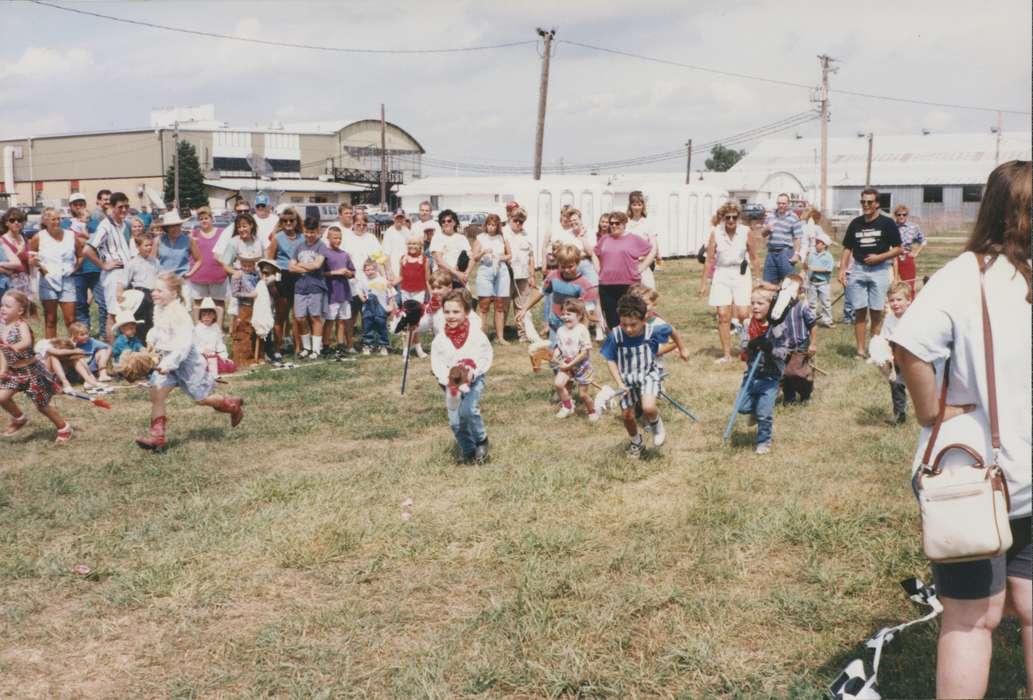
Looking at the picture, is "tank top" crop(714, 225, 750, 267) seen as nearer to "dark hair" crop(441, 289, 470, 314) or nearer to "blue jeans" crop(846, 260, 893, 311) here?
"blue jeans" crop(846, 260, 893, 311)

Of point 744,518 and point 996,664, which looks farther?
point 744,518

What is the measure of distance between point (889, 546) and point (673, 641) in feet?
5.84

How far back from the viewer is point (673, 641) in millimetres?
4332

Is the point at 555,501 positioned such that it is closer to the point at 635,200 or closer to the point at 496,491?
the point at 496,491

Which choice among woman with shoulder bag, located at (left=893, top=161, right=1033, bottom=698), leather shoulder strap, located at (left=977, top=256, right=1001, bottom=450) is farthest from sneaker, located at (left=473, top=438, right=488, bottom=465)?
leather shoulder strap, located at (left=977, top=256, right=1001, bottom=450)

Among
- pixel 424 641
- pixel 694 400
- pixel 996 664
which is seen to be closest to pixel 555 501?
pixel 424 641

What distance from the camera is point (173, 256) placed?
11875mm

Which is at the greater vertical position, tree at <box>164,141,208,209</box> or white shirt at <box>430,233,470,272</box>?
tree at <box>164,141,208,209</box>

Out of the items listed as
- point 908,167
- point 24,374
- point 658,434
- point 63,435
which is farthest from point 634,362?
point 908,167

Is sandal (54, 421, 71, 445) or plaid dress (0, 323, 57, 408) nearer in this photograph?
plaid dress (0, 323, 57, 408)

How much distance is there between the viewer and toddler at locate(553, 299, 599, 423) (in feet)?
28.7

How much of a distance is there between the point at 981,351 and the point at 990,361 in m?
0.04

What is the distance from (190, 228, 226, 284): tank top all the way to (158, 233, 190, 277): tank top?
16 cm

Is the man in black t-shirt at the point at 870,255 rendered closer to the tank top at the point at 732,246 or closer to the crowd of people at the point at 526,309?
the crowd of people at the point at 526,309
